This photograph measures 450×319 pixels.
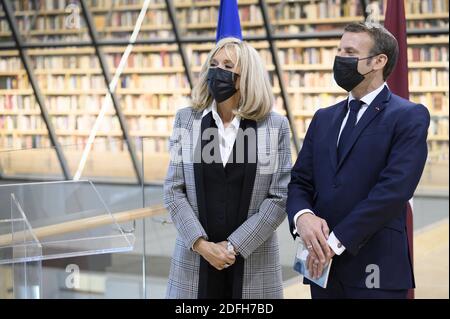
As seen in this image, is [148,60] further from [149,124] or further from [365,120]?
[365,120]

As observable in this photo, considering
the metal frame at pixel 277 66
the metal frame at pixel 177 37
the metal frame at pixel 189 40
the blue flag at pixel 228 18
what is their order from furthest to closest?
the metal frame at pixel 177 37, the metal frame at pixel 277 66, the metal frame at pixel 189 40, the blue flag at pixel 228 18

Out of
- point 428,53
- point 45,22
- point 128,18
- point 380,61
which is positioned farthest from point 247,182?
point 45,22

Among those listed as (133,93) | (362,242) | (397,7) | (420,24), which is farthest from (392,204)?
(133,93)

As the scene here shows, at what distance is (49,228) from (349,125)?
5.53ft

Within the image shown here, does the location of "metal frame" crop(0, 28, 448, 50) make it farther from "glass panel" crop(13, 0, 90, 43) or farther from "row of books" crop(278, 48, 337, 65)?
"row of books" crop(278, 48, 337, 65)

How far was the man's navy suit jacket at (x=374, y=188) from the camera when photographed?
8.19 feet

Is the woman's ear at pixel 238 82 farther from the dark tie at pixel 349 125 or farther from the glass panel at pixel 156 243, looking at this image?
the glass panel at pixel 156 243

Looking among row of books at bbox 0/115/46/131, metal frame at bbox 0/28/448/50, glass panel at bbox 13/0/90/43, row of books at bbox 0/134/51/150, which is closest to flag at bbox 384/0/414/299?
metal frame at bbox 0/28/448/50

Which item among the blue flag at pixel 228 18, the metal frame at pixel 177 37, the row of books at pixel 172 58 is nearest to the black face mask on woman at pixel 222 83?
the blue flag at pixel 228 18

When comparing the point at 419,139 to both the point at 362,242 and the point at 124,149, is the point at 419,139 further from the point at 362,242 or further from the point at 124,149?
the point at 124,149

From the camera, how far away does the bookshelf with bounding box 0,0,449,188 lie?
8812mm

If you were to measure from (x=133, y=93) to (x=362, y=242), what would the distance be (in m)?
7.68

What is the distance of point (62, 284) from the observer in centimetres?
436

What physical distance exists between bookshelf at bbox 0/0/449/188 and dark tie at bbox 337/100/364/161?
5820 millimetres
